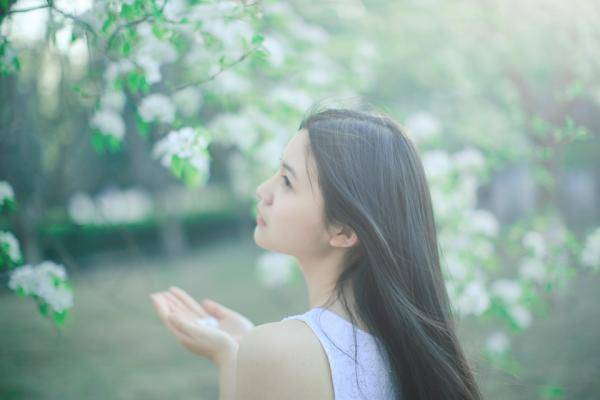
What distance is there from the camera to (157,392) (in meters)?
4.64

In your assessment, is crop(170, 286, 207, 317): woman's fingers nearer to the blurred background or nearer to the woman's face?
the blurred background

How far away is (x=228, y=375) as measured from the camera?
62.8 inches

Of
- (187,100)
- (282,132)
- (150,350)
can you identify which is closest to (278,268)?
(282,132)

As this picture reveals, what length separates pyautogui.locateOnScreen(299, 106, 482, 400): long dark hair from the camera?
1.45 meters

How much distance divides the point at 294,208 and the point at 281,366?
0.42 m

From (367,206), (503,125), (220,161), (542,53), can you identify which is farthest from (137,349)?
(220,161)

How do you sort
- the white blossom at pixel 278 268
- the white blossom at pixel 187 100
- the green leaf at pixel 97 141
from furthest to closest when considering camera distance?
1. the white blossom at pixel 278 268
2. the white blossom at pixel 187 100
3. the green leaf at pixel 97 141

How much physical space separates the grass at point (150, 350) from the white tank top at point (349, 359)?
23.4 inches

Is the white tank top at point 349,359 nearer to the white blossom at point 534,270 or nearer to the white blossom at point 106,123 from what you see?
the white blossom at point 106,123

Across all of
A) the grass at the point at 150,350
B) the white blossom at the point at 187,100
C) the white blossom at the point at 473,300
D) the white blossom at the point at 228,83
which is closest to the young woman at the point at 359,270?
the grass at the point at 150,350

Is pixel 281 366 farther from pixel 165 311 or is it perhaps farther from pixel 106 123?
A: pixel 106 123

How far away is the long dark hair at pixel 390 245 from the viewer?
1448 mm

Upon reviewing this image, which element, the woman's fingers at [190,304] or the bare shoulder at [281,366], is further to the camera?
the woman's fingers at [190,304]

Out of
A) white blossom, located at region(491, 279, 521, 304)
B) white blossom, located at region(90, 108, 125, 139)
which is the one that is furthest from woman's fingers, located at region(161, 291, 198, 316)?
white blossom, located at region(491, 279, 521, 304)
